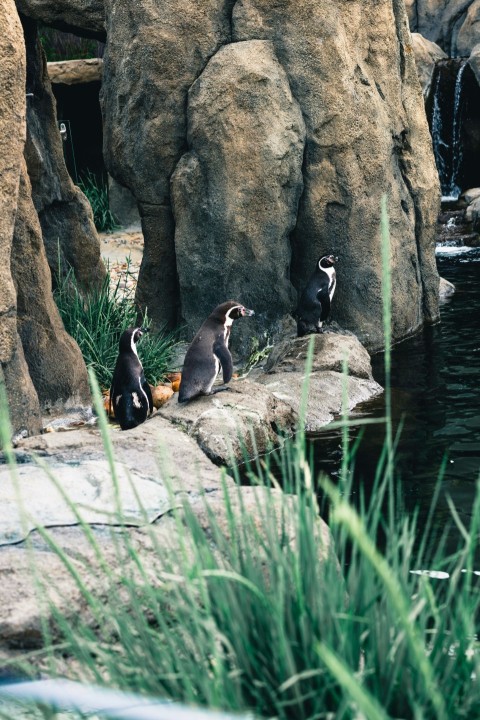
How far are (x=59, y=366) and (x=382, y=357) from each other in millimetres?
2816

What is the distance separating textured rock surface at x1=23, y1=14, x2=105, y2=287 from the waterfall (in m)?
9.38

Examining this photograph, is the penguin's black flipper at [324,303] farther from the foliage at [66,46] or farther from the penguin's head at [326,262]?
the foliage at [66,46]

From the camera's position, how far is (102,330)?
306 inches

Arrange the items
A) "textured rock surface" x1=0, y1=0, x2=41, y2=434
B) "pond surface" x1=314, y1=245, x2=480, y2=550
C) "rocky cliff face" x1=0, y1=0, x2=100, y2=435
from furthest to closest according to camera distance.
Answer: "rocky cliff face" x1=0, y1=0, x2=100, y2=435 < "textured rock surface" x1=0, y1=0, x2=41, y2=434 < "pond surface" x1=314, y1=245, x2=480, y2=550

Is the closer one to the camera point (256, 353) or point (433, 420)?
point (433, 420)

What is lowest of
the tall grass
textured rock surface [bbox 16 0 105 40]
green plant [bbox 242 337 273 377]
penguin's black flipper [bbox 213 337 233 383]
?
green plant [bbox 242 337 273 377]

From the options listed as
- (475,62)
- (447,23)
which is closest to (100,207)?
(475,62)

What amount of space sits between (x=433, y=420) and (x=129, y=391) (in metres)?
1.85

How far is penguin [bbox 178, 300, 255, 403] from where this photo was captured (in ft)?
19.8

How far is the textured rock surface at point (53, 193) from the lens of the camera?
821 cm

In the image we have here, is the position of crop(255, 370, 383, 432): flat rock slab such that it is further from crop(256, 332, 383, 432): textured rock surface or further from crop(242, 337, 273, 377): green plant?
crop(242, 337, 273, 377): green plant

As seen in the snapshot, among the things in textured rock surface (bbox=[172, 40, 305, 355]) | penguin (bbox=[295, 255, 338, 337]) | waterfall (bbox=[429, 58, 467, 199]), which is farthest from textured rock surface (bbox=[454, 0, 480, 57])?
penguin (bbox=[295, 255, 338, 337])

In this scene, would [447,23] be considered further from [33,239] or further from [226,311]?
[33,239]

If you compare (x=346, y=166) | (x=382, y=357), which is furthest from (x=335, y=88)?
(x=382, y=357)
